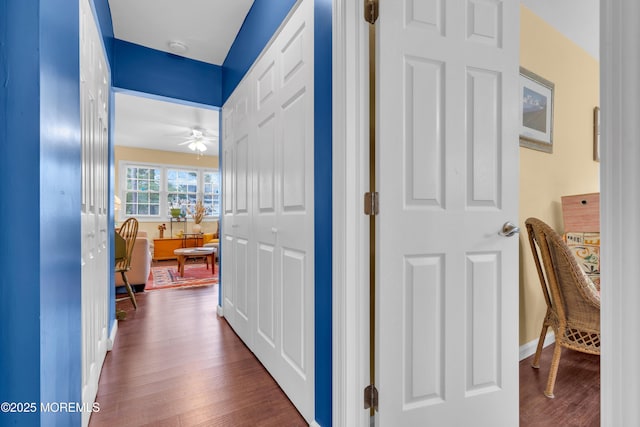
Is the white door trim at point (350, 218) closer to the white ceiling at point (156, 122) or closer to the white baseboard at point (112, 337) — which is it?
the white baseboard at point (112, 337)

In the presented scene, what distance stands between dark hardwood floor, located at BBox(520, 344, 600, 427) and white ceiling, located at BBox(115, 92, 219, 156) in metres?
4.32

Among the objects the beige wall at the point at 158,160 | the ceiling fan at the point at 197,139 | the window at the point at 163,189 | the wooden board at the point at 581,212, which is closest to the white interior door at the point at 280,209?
the wooden board at the point at 581,212

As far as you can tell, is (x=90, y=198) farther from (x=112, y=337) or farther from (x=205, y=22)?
(x=205, y=22)

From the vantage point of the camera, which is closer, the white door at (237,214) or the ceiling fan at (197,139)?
the white door at (237,214)

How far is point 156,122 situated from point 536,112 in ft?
17.5

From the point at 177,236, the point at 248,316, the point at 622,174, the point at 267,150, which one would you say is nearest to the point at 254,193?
the point at 267,150

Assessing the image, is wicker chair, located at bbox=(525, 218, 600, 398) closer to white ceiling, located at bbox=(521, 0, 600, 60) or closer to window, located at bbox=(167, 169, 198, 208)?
white ceiling, located at bbox=(521, 0, 600, 60)

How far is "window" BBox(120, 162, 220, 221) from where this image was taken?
7.12 metres

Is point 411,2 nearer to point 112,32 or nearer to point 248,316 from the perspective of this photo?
point 248,316

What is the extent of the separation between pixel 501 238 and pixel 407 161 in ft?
1.92

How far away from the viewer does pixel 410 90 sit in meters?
1.25

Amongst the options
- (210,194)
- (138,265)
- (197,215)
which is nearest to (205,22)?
(138,265)

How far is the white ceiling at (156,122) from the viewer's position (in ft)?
14.4

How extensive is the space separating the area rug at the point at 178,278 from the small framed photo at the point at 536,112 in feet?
13.5
